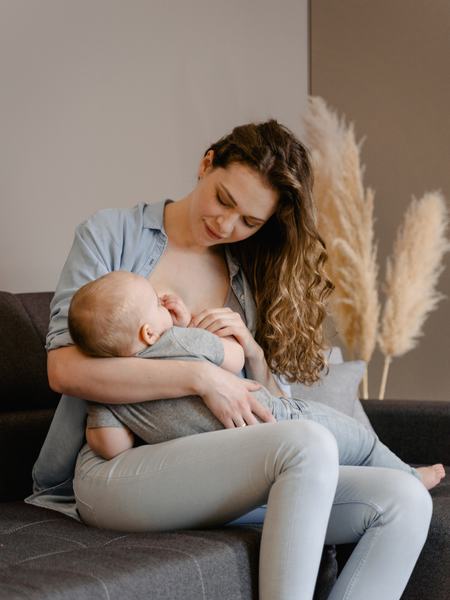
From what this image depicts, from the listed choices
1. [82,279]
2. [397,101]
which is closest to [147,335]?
[82,279]

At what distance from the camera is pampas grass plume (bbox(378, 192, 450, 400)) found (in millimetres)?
3926

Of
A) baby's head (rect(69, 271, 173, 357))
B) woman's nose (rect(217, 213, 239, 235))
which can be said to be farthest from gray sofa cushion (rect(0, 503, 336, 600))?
woman's nose (rect(217, 213, 239, 235))

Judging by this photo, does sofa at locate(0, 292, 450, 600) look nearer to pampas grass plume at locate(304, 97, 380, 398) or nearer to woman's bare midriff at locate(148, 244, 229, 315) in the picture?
woman's bare midriff at locate(148, 244, 229, 315)

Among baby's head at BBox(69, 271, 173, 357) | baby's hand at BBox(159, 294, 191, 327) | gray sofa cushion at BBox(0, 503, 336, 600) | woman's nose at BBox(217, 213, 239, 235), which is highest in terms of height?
woman's nose at BBox(217, 213, 239, 235)

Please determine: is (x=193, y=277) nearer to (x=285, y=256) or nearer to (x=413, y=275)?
(x=285, y=256)

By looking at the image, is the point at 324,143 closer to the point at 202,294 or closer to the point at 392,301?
the point at 392,301

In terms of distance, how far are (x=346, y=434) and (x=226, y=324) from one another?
1.14ft

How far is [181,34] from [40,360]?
1779mm

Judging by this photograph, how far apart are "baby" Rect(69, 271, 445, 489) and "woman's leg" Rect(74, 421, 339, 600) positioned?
0.05m

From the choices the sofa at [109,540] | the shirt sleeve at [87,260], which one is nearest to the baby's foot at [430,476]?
the sofa at [109,540]

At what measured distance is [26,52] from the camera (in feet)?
9.93

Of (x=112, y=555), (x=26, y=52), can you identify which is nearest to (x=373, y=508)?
(x=112, y=555)

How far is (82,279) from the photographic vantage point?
2027 millimetres

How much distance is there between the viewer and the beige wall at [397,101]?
416cm
